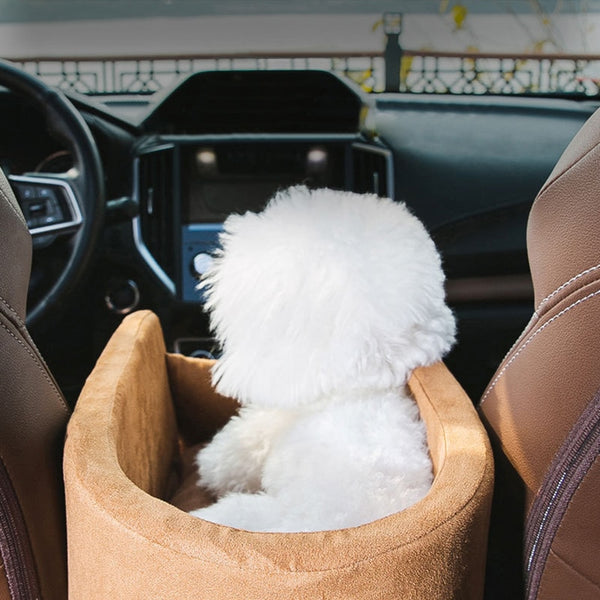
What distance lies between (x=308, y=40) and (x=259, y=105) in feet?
0.73

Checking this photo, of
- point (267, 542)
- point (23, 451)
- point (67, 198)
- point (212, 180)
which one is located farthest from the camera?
point (212, 180)

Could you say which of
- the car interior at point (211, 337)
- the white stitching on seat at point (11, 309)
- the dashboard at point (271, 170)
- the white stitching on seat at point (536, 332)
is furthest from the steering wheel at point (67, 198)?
the white stitching on seat at point (536, 332)

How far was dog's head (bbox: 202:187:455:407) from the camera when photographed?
2.32ft

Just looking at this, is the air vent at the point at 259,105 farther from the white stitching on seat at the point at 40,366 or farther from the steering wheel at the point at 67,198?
the white stitching on seat at the point at 40,366

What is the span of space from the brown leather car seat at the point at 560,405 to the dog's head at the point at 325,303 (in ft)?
0.41

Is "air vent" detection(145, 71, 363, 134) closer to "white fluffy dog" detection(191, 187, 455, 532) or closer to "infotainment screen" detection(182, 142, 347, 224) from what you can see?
"infotainment screen" detection(182, 142, 347, 224)

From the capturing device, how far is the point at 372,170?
169cm

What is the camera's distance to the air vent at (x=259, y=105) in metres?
1.69

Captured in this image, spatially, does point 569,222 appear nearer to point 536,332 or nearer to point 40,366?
point 536,332

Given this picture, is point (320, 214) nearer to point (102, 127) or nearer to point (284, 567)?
point (284, 567)

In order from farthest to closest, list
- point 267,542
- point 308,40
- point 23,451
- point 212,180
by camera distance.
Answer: point 212,180, point 308,40, point 23,451, point 267,542

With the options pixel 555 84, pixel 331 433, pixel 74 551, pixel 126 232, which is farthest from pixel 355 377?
pixel 555 84

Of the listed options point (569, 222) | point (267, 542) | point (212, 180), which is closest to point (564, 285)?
point (569, 222)

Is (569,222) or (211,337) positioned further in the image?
(211,337)
